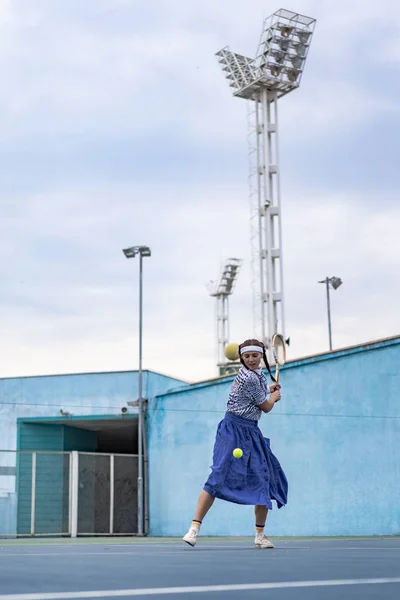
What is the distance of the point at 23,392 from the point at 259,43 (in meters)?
24.4

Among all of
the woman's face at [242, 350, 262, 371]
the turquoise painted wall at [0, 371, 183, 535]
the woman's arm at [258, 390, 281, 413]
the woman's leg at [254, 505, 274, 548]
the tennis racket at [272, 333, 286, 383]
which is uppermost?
the turquoise painted wall at [0, 371, 183, 535]

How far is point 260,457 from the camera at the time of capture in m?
8.12

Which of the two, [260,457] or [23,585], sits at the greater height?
[260,457]

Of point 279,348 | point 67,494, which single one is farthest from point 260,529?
point 67,494

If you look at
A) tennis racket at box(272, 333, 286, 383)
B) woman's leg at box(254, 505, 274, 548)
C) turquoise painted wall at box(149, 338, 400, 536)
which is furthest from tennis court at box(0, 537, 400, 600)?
turquoise painted wall at box(149, 338, 400, 536)

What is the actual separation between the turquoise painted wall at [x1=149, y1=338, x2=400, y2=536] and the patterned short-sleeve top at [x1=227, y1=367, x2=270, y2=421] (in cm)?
1465

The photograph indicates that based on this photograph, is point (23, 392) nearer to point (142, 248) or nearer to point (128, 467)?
point (128, 467)

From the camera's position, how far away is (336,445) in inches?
917

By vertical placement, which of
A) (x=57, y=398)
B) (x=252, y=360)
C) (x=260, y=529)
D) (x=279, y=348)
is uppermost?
(x=57, y=398)

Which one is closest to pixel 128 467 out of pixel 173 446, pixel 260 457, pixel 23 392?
pixel 173 446

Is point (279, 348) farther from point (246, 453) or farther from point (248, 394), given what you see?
point (246, 453)

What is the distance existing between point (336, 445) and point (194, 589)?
20.3 meters

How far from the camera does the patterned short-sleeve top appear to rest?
8070 mm

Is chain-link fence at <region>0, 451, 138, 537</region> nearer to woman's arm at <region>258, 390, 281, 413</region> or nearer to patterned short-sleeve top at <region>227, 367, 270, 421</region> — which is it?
patterned short-sleeve top at <region>227, 367, 270, 421</region>
